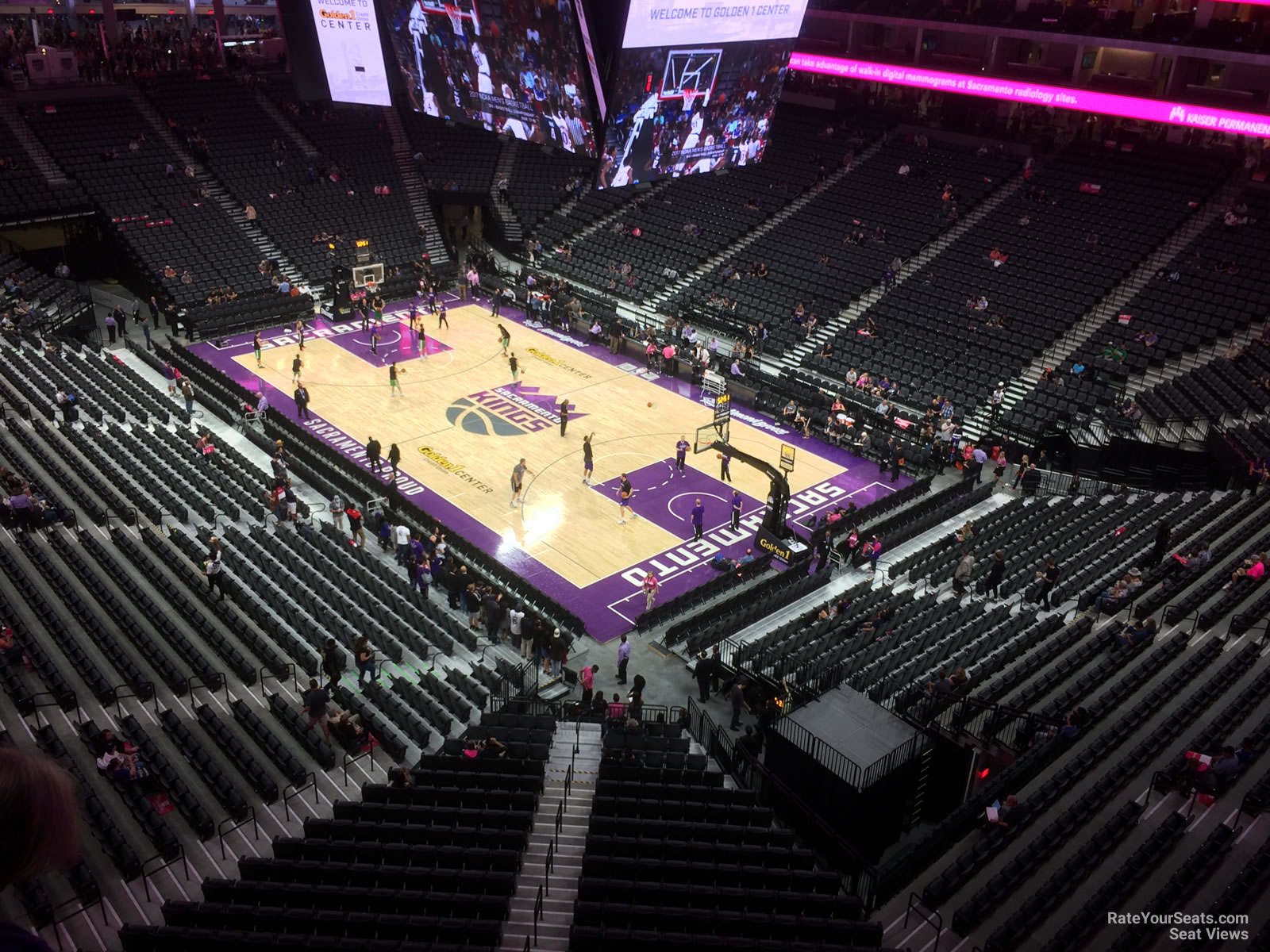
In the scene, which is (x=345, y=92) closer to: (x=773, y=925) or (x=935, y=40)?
(x=935, y=40)

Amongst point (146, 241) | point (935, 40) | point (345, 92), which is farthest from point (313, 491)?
point (935, 40)

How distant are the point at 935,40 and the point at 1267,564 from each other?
34.9 metres

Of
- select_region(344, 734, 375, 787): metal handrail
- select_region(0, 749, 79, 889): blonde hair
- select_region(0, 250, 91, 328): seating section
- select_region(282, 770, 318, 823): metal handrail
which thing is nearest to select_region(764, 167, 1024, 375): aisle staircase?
select_region(344, 734, 375, 787): metal handrail

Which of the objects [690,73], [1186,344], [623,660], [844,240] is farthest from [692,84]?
[1186,344]

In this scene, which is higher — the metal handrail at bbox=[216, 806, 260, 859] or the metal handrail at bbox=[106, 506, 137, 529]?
the metal handrail at bbox=[216, 806, 260, 859]

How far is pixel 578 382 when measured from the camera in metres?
39.0

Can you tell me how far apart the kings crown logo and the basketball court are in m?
0.07

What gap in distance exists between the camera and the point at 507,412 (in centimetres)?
3612

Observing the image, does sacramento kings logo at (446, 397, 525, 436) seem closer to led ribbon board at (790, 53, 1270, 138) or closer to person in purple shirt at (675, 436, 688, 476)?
person in purple shirt at (675, 436, 688, 476)

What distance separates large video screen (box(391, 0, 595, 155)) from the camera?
86.7 ft

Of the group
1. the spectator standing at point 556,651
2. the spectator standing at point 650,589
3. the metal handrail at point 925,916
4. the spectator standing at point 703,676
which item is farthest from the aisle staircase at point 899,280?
the metal handrail at point 925,916

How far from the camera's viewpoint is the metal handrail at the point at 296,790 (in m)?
16.3

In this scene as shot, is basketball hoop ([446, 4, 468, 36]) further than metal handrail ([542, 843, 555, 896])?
Yes

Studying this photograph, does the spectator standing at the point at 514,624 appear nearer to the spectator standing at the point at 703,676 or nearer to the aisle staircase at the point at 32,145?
the spectator standing at the point at 703,676
